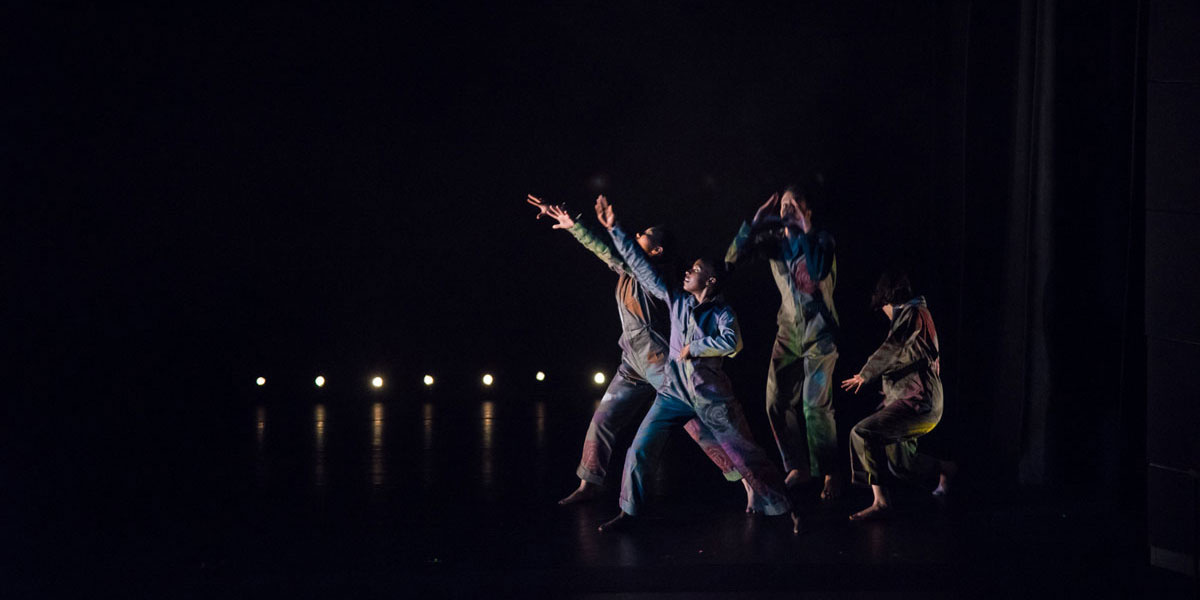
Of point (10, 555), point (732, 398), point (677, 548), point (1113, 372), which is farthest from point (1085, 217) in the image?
point (10, 555)

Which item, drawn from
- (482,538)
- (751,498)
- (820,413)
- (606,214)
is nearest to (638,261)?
(606,214)

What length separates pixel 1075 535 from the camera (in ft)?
19.3

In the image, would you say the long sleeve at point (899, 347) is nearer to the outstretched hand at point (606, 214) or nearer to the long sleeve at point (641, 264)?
the long sleeve at point (641, 264)

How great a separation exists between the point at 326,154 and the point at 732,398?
6509 mm

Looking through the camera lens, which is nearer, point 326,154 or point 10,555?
point 10,555

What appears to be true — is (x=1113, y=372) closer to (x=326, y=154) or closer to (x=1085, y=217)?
(x=1085, y=217)

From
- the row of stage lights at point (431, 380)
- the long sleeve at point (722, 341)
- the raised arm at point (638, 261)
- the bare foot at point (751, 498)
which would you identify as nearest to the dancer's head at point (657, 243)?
the raised arm at point (638, 261)

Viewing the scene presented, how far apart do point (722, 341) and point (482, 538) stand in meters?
1.51

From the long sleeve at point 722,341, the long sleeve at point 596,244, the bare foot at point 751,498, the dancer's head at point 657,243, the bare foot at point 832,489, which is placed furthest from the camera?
the bare foot at point 832,489

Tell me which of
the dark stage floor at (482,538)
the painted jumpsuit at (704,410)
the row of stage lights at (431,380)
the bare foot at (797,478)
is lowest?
the dark stage floor at (482,538)

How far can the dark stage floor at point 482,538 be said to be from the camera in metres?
4.96

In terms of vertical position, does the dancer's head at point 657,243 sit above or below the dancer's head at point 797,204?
below

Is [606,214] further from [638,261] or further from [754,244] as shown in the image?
[754,244]

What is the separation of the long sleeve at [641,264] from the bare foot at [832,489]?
64.9 inches
